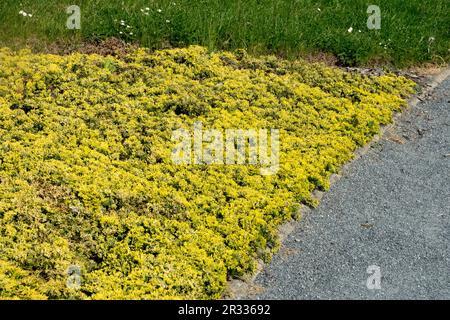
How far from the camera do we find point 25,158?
6238 mm

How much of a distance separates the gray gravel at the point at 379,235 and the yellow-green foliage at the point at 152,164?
0.27m

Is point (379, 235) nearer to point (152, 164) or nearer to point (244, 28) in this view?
point (152, 164)

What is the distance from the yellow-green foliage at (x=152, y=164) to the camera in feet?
16.9

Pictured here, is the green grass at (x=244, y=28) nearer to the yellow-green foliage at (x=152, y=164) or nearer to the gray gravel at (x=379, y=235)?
the yellow-green foliage at (x=152, y=164)

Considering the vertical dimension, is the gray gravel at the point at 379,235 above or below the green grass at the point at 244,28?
below

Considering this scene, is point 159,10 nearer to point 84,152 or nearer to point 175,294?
point 84,152

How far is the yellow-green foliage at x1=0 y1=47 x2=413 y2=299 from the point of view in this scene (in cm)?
516
